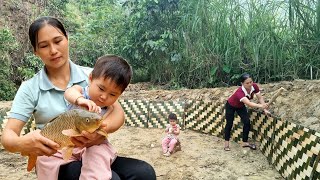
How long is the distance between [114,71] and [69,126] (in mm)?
343

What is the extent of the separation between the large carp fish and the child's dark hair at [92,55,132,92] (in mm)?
257

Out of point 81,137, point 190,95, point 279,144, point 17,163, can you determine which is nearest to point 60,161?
point 81,137

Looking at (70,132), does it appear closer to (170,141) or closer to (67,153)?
(67,153)

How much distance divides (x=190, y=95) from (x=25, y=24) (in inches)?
213

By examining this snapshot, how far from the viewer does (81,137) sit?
1.57 meters

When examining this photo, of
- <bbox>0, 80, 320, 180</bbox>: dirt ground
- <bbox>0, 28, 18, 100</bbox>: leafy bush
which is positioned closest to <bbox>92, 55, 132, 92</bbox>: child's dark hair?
<bbox>0, 80, 320, 180</bbox>: dirt ground

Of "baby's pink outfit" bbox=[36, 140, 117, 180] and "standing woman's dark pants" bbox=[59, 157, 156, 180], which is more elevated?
"baby's pink outfit" bbox=[36, 140, 117, 180]

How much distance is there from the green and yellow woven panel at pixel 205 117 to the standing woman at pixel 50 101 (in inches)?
148

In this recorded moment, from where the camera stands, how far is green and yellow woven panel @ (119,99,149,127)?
6176 mm

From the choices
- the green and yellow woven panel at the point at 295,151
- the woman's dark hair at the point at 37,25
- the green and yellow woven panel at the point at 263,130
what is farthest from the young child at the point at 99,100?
the green and yellow woven panel at the point at 263,130

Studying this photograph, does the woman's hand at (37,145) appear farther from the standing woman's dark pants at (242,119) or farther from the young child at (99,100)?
the standing woman's dark pants at (242,119)

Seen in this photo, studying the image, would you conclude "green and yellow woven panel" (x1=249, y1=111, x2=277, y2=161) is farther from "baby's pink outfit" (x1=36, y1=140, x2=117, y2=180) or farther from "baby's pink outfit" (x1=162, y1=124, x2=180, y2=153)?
"baby's pink outfit" (x1=36, y1=140, x2=117, y2=180)

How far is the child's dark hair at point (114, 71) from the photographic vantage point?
1703 millimetres

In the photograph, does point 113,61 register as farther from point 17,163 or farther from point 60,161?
point 17,163
